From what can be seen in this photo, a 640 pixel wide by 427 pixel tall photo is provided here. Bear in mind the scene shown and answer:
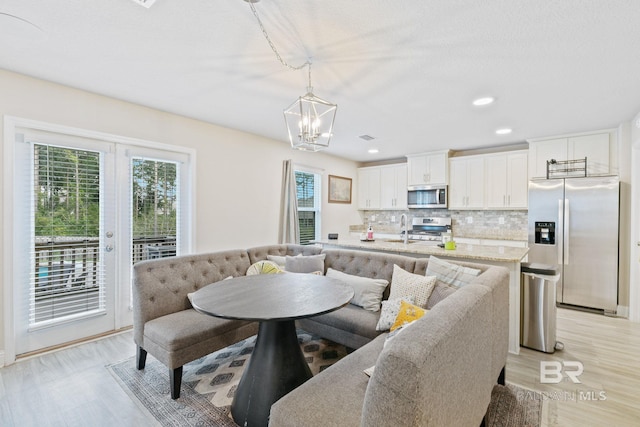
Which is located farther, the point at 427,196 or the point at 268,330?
the point at 427,196

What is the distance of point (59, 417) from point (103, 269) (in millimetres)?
1474

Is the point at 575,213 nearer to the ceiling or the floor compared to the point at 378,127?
nearer to the floor

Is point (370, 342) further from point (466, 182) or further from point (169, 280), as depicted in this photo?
point (466, 182)

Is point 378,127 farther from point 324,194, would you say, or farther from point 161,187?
point 161,187

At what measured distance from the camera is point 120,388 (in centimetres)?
211

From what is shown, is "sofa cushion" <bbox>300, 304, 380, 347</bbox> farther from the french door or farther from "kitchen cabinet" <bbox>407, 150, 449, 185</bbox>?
"kitchen cabinet" <bbox>407, 150, 449, 185</bbox>

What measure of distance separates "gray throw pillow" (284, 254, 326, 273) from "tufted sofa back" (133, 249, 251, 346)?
1.74 ft

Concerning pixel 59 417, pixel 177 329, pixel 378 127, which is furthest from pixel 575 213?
pixel 59 417

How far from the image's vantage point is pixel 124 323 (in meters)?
3.14

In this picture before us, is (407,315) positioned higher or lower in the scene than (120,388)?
higher

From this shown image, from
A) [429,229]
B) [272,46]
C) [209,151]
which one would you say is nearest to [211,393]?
[272,46]

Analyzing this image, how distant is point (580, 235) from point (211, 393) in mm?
4634

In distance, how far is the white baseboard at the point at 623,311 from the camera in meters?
3.61

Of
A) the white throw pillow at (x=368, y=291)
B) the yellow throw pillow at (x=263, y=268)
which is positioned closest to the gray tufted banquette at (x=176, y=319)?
the yellow throw pillow at (x=263, y=268)
